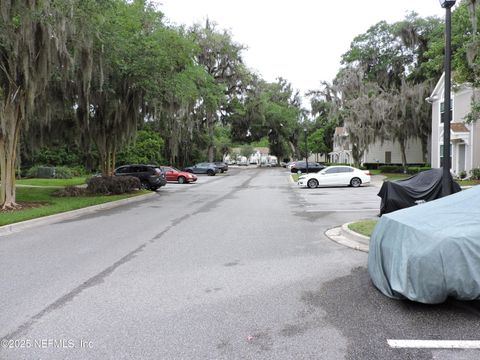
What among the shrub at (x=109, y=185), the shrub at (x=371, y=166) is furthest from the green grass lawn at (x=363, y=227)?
the shrub at (x=371, y=166)

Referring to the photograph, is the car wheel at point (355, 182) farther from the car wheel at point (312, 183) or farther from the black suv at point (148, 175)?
the black suv at point (148, 175)

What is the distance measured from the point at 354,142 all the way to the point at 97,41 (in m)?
27.4

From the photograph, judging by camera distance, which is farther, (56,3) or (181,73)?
(181,73)

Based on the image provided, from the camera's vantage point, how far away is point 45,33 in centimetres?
1328

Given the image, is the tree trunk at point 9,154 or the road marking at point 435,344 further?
the tree trunk at point 9,154

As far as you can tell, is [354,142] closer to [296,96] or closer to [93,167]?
[93,167]

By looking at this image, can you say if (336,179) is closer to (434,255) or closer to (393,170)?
(393,170)

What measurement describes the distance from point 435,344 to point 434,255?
979mm

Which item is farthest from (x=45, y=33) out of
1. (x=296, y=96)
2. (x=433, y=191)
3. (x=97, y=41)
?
(x=296, y=96)

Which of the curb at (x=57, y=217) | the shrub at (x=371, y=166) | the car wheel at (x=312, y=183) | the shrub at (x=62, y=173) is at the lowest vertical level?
the curb at (x=57, y=217)

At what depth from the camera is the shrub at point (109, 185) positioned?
67.2ft

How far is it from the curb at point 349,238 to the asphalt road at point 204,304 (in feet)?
0.98

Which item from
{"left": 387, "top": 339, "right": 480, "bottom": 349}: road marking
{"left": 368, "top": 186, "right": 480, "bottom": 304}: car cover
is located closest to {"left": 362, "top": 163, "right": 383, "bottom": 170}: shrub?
{"left": 368, "top": 186, "right": 480, "bottom": 304}: car cover

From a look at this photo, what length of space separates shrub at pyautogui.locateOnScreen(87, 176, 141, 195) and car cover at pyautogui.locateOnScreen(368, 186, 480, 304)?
17335mm
